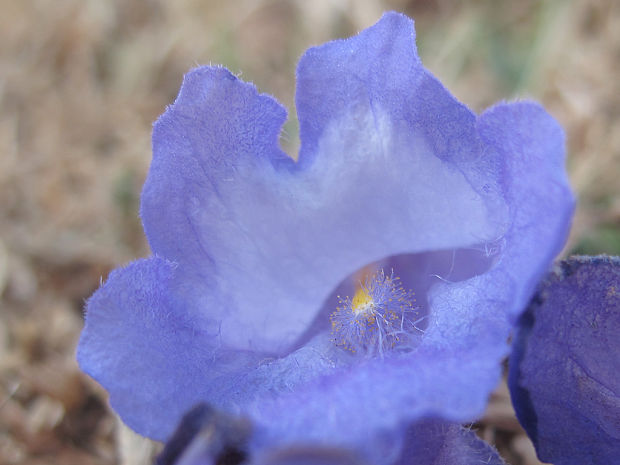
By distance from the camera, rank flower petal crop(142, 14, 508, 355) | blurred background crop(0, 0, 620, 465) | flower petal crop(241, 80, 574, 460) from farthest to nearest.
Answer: blurred background crop(0, 0, 620, 465) → flower petal crop(142, 14, 508, 355) → flower petal crop(241, 80, 574, 460)

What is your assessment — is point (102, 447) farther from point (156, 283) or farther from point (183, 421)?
point (183, 421)

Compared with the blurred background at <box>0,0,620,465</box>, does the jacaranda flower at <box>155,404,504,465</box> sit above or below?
below

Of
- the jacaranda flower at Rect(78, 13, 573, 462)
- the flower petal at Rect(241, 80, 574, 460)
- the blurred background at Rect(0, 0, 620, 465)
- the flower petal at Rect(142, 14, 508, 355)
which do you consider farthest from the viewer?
the blurred background at Rect(0, 0, 620, 465)

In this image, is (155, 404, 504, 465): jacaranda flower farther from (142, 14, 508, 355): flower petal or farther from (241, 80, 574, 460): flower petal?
(142, 14, 508, 355): flower petal

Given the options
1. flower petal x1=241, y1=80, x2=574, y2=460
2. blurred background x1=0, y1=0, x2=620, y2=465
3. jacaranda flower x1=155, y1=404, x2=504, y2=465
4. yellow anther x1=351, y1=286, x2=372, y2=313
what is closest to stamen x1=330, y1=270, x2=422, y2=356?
yellow anther x1=351, y1=286, x2=372, y2=313

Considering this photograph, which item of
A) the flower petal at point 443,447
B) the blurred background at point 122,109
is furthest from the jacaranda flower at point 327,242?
the blurred background at point 122,109

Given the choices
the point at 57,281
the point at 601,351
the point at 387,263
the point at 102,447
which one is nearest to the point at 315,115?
the point at 387,263

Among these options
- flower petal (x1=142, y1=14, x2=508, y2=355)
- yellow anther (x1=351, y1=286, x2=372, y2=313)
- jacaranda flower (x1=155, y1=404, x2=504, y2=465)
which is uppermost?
flower petal (x1=142, y1=14, x2=508, y2=355)
